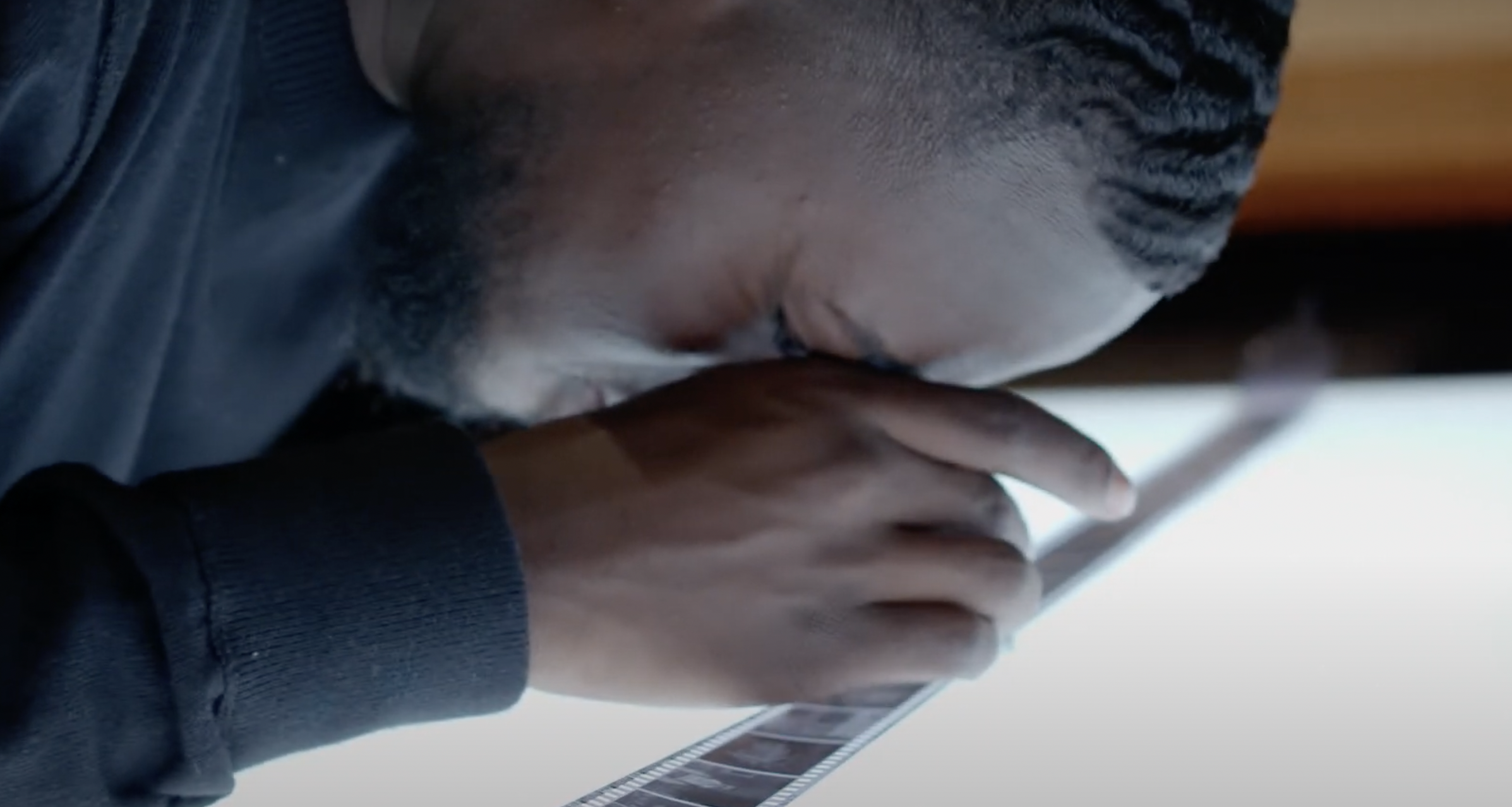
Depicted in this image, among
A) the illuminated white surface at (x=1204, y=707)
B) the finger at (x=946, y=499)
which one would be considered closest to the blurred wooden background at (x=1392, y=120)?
the illuminated white surface at (x=1204, y=707)

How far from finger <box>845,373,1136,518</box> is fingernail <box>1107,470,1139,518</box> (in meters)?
0.01

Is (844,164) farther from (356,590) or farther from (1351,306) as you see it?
(1351,306)

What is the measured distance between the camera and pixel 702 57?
76 centimetres

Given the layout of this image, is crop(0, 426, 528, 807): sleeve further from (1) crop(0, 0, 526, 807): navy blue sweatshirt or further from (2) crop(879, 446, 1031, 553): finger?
(2) crop(879, 446, 1031, 553): finger

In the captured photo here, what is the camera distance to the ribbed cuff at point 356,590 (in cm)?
56

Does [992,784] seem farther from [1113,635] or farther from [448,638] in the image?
[448,638]

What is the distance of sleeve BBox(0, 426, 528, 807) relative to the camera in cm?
54

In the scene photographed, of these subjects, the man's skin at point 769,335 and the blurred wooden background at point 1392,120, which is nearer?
the man's skin at point 769,335

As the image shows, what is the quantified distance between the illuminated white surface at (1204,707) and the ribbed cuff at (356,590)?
0.21 meters

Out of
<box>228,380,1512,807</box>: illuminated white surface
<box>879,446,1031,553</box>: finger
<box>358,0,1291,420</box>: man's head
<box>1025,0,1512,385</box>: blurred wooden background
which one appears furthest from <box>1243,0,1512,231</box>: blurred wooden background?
<box>879,446,1031,553</box>: finger

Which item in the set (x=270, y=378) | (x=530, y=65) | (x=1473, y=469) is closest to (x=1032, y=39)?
(x=530, y=65)

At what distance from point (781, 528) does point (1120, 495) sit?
0.20 metres

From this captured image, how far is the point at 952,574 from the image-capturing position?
0.73 m

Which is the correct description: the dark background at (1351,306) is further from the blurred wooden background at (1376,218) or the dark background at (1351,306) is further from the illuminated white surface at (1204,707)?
the illuminated white surface at (1204,707)
